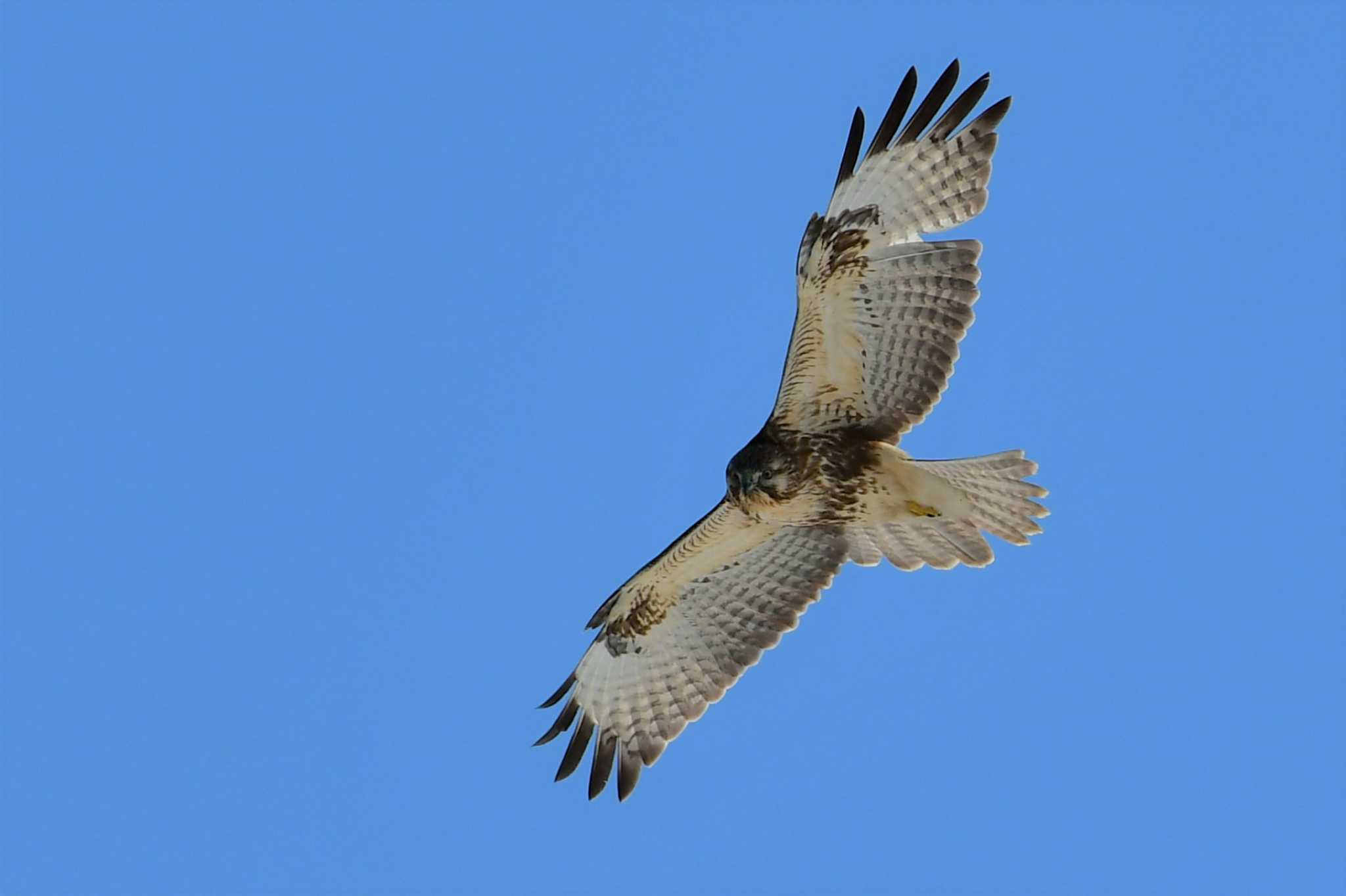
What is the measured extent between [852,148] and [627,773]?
408 centimetres

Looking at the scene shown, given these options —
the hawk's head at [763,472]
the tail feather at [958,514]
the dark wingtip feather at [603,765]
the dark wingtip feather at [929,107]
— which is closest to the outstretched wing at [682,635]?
the dark wingtip feather at [603,765]

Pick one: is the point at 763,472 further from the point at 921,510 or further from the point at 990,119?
the point at 990,119

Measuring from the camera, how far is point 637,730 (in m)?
11.8

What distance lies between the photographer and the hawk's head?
35.9 feet

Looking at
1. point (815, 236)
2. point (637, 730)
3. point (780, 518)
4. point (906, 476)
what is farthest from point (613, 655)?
point (815, 236)

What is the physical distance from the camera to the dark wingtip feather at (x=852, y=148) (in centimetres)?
1080

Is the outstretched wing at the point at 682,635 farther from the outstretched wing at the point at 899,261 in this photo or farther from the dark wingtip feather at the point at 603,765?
the outstretched wing at the point at 899,261

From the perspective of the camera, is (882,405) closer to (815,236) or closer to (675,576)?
(815,236)

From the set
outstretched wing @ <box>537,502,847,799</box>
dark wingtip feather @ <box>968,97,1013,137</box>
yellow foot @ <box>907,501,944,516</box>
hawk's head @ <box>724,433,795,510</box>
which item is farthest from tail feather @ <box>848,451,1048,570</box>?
dark wingtip feather @ <box>968,97,1013,137</box>

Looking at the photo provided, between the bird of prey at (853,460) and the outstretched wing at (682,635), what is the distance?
0.01m

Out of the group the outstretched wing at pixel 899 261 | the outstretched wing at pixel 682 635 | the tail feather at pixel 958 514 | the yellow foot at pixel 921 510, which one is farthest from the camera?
the outstretched wing at pixel 682 635

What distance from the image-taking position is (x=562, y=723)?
1182cm

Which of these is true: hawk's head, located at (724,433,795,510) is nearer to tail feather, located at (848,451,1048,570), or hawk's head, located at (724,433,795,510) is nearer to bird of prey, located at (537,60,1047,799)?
bird of prey, located at (537,60,1047,799)

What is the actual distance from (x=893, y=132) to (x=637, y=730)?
4009 millimetres
